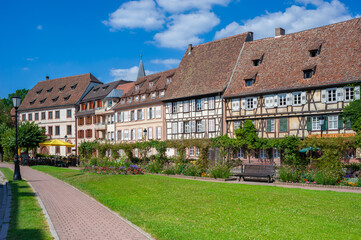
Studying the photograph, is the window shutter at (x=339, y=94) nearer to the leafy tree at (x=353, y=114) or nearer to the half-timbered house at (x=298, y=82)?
the half-timbered house at (x=298, y=82)

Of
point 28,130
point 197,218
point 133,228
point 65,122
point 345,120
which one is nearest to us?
point 133,228

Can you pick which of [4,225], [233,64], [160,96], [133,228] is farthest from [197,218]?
[160,96]

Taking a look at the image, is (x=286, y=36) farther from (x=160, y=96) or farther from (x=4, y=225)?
(x=4, y=225)

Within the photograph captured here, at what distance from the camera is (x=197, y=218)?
33.6ft

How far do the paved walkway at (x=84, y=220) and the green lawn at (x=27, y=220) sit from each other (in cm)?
30

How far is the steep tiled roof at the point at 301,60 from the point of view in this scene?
30.7 meters

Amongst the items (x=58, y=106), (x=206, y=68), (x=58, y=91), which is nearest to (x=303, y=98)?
(x=206, y=68)

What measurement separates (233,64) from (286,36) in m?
5.68

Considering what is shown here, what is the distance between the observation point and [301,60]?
33750mm

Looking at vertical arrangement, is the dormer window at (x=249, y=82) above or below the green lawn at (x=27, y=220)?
above

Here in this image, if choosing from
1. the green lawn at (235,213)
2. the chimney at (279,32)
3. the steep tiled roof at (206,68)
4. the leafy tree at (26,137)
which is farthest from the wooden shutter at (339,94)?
the leafy tree at (26,137)

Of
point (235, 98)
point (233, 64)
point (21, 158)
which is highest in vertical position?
point (233, 64)

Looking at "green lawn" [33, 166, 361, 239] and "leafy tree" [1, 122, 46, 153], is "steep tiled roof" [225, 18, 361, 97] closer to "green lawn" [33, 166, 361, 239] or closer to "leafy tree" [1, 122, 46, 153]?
"green lawn" [33, 166, 361, 239]

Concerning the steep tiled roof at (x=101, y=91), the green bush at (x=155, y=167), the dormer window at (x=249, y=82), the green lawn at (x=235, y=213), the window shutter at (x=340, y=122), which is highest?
the steep tiled roof at (x=101, y=91)
